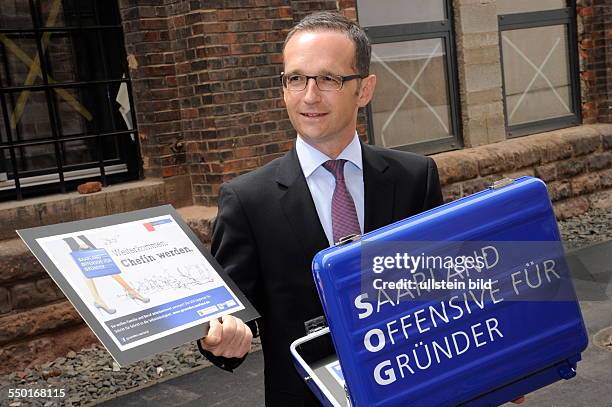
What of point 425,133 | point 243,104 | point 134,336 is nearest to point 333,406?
point 134,336

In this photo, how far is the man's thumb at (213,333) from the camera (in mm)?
1748

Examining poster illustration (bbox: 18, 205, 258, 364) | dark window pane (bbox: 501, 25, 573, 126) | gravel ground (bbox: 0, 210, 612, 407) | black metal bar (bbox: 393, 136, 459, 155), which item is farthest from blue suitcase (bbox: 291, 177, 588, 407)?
dark window pane (bbox: 501, 25, 573, 126)

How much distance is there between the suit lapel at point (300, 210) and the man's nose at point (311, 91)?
0.80 ft

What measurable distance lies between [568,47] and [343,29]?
8240 millimetres

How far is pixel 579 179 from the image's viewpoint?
891 centimetres

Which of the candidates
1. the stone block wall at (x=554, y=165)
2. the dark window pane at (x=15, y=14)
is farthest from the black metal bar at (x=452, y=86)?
the dark window pane at (x=15, y=14)

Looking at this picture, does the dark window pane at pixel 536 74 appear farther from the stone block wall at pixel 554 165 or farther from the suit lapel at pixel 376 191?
the suit lapel at pixel 376 191

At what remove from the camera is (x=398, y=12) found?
25.1 ft

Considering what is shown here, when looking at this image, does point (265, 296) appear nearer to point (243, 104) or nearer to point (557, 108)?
point (243, 104)

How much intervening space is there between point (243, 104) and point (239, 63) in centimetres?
33

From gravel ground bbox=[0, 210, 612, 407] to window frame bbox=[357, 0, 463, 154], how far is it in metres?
3.26

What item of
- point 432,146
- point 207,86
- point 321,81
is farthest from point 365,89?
point 432,146

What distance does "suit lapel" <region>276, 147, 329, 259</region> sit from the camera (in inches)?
79.0

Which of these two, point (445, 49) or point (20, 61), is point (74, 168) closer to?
point (20, 61)
